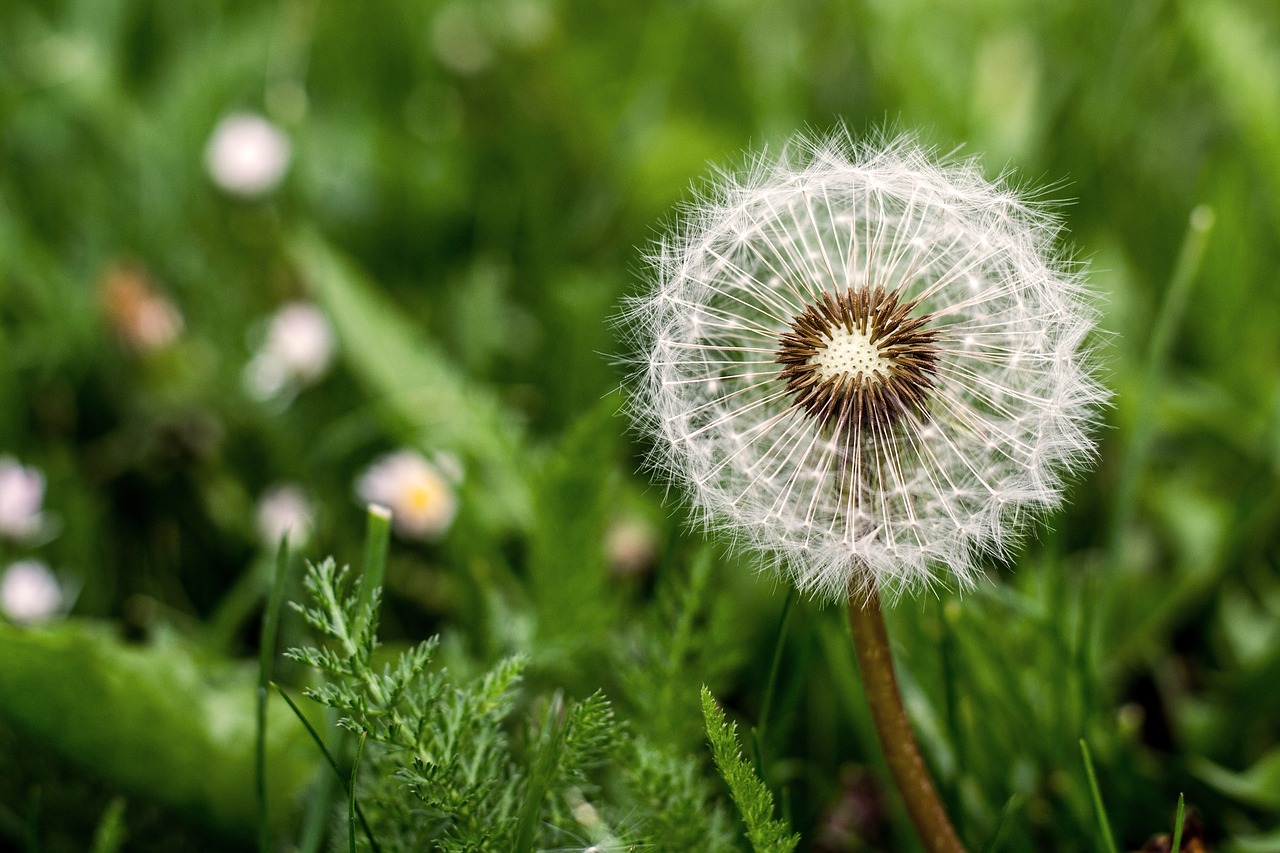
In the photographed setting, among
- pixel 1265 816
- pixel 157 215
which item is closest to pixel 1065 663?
pixel 1265 816

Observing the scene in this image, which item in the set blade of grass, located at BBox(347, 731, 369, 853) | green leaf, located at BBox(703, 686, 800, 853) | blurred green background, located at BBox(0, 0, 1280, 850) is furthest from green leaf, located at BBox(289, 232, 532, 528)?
green leaf, located at BBox(703, 686, 800, 853)

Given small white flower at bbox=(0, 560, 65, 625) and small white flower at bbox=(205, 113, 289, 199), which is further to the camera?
small white flower at bbox=(205, 113, 289, 199)

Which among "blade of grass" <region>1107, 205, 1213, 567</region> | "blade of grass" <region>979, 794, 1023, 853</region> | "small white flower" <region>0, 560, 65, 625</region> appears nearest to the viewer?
"blade of grass" <region>979, 794, 1023, 853</region>

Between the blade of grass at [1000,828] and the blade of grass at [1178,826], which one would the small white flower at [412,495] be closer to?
the blade of grass at [1000,828]

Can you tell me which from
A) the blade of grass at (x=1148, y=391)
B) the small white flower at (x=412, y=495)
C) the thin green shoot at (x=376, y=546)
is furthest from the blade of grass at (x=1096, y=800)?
the small white flower at (x=412, y=495)

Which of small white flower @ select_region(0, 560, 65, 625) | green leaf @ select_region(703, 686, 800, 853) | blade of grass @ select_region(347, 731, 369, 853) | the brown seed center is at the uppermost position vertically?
small white flower @ select_region(0, 560, 65, 625)

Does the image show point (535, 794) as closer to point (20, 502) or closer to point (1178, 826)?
point (1178, 826)

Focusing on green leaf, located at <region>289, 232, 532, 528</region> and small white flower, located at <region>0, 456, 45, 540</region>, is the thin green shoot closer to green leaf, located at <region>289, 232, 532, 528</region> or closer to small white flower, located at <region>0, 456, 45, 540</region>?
green leaf, located at <region>289, 232, 532, 528</region>
